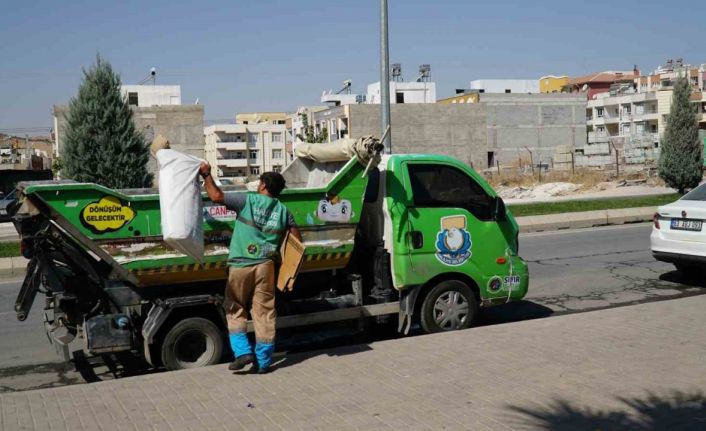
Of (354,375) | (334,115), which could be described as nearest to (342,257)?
(354,375)

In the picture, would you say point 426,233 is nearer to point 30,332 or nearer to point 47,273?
point 47,273

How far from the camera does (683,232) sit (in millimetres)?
10859

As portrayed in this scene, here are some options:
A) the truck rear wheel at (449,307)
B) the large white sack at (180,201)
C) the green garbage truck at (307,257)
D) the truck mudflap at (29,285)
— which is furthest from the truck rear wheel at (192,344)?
the truck rear wheel at (449,307)

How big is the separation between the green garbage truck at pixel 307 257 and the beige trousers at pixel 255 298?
1.04ft

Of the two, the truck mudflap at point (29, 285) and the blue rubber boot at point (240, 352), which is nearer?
the blue rubber boot at point (240, 352)

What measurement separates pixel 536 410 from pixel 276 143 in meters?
117

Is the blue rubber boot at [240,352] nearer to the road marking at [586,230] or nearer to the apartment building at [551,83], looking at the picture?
the road marking at [586,230]

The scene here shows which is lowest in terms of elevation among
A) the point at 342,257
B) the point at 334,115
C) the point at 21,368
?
the point at 21,368

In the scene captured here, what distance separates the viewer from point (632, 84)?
111m

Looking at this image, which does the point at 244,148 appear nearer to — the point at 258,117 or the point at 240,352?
the point at 258,117

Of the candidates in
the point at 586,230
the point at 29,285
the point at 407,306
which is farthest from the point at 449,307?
the point at 586,230

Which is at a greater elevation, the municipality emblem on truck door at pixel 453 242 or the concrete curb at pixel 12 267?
the municipality emblem on truck door at pixel 453 242

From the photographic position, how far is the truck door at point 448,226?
7926 millimetres

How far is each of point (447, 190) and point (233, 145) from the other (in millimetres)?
110643
